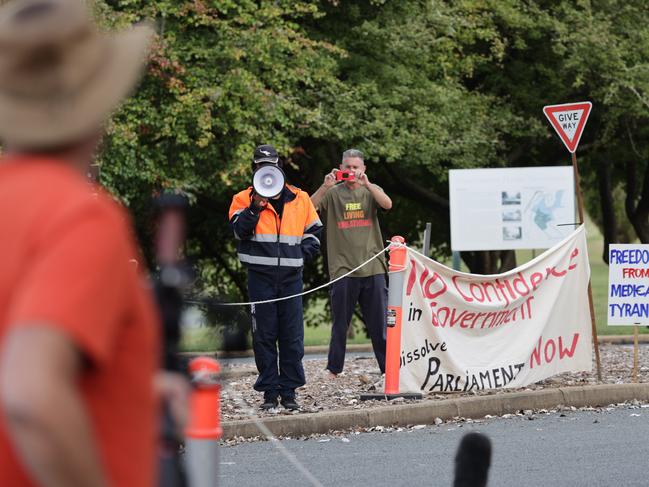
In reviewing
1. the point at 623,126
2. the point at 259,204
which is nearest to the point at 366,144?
the point at 623,126

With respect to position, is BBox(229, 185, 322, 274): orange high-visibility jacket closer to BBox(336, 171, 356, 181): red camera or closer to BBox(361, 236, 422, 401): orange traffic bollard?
BBox(361, 236, 422, 401): orange traffic bollard

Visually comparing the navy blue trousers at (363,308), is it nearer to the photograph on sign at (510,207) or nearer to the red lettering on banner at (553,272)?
the red lettering on banner at (553,272)

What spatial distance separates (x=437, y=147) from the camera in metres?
22.7

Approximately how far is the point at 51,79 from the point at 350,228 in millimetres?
10335

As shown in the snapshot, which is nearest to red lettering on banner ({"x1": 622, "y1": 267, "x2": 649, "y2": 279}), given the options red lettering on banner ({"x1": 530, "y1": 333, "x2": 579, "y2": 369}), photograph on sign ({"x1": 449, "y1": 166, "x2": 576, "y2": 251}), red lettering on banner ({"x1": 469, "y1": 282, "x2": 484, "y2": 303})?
red lettering on banner ({"x1": 530, "y1": 333, "x2": 579, "y2": 369})

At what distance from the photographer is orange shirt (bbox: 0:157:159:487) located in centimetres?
206

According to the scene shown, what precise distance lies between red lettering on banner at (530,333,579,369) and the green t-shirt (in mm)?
1589

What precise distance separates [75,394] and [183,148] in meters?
18.5

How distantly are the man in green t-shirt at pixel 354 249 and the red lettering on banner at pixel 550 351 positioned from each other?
4.53 ft

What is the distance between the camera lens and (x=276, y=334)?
424 inches

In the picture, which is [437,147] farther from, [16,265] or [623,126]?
[16,265]

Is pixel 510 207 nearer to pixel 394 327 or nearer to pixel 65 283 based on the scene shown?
pixel 394 327

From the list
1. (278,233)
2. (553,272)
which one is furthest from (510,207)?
(278,233)

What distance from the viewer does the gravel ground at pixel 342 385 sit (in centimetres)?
1110
